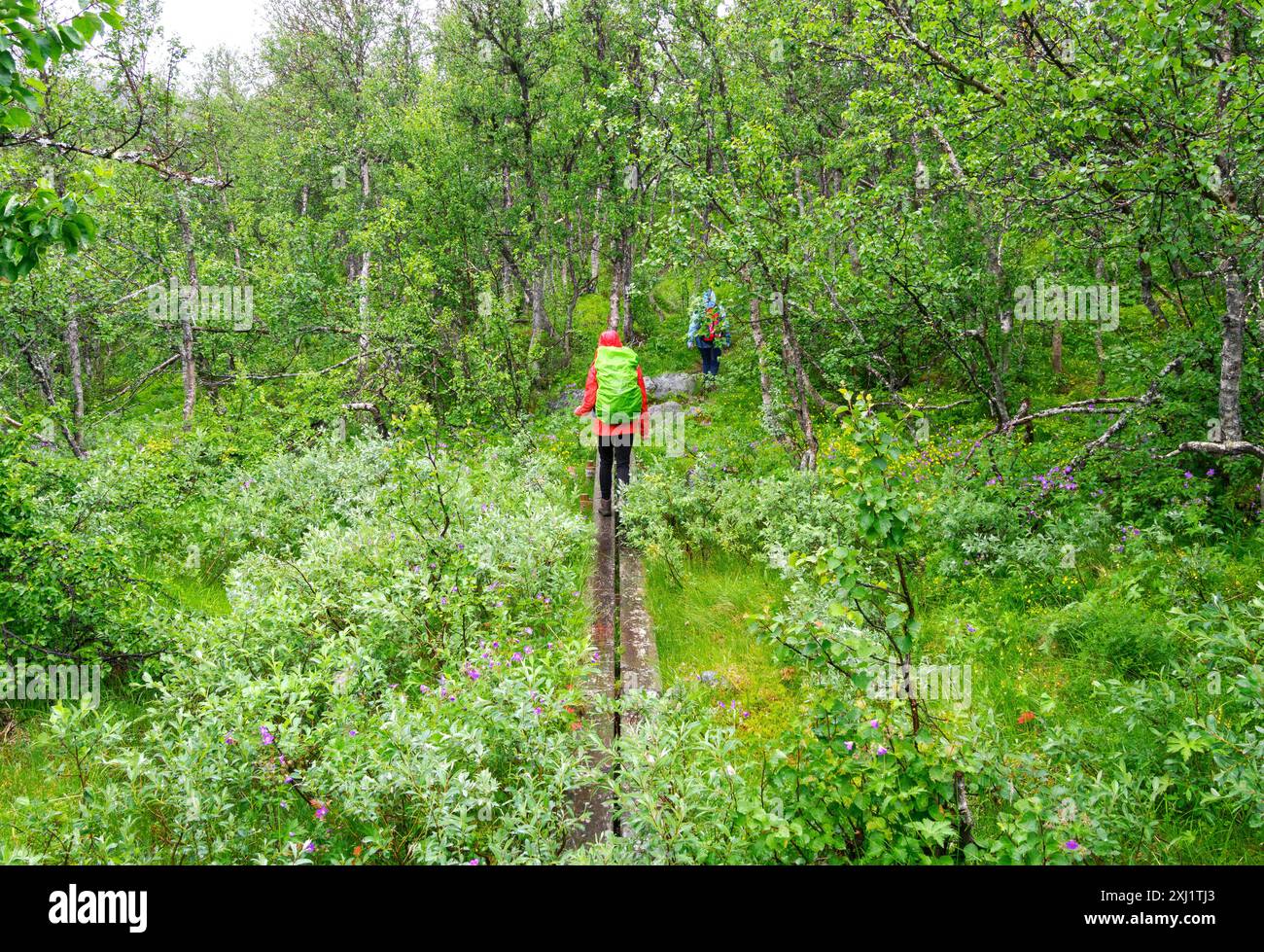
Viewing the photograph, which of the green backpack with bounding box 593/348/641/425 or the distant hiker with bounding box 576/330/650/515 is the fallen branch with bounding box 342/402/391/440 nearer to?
the distant hiker with bounding box 576/330/650/515

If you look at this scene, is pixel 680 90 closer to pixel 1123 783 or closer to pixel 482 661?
pixel 482 661

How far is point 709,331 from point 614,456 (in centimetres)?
703

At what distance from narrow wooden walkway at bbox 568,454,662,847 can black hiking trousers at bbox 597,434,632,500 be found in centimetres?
88

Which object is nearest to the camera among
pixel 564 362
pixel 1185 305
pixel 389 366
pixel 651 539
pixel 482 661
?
pixel 482 661

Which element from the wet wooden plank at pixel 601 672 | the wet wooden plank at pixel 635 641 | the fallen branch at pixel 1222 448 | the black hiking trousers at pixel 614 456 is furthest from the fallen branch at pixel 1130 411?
the wet wooden plank at pixel 601 672

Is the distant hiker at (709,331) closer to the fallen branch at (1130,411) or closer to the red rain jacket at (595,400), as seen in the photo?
the red rain jacket at (595,400)

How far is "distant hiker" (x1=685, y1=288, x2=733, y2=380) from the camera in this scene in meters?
14.5

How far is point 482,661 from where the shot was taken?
475 centimetres

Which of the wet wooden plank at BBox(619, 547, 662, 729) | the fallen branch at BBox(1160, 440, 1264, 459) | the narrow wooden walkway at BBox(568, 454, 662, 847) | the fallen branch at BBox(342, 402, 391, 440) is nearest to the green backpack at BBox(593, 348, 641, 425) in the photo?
the narrow wooden walkway at BBox(568, 454, 662, 847)

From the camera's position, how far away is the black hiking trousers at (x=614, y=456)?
9.41m

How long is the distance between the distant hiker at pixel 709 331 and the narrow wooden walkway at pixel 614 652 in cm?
697

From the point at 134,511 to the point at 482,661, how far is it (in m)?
4.39
